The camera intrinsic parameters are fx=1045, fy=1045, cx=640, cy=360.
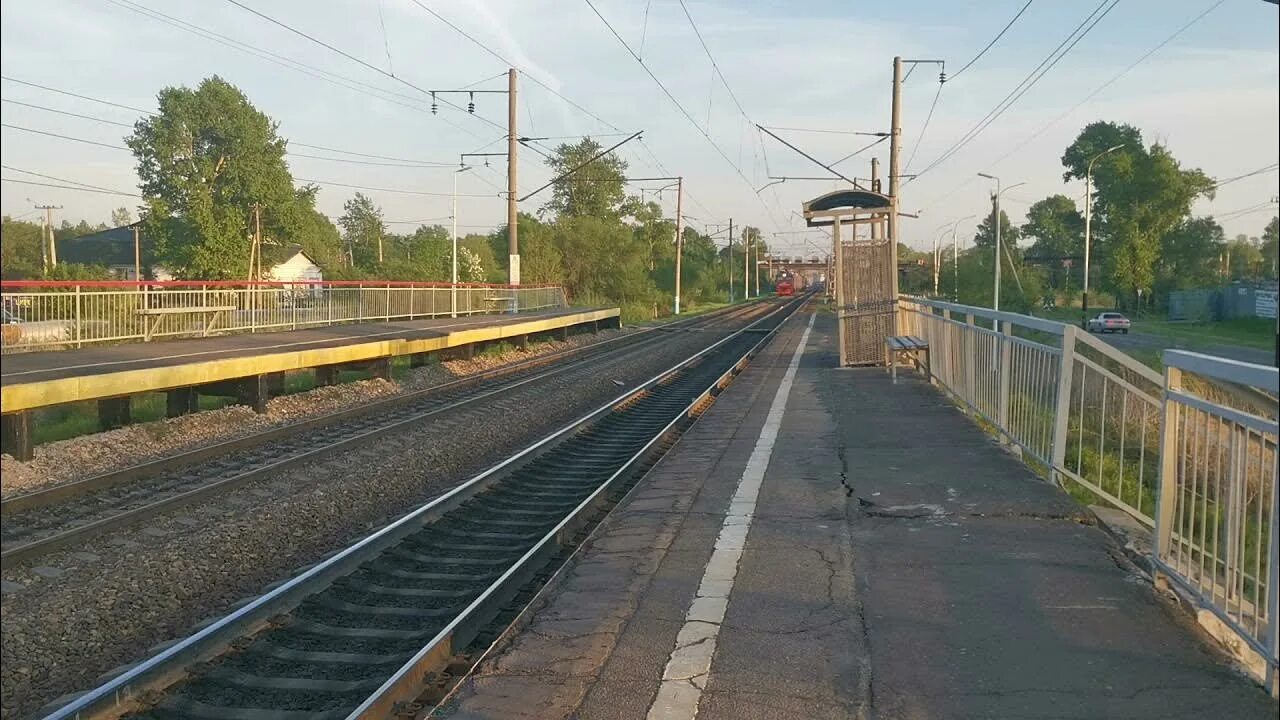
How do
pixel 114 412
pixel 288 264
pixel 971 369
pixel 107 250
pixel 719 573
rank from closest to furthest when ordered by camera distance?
1. pixel 719 573
2. pixel 971 369
3. pixel 114 412
4. pixel 107 250
5. pixel 288 264

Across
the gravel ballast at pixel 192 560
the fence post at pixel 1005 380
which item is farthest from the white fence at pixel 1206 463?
the gravel ballast at pixel 192 560

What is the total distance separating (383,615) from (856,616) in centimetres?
282

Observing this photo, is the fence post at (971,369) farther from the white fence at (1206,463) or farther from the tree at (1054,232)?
the tree at (1054,232)

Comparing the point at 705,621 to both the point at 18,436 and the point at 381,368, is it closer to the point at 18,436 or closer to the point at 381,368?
the point at 18,436

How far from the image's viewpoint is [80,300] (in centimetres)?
1625

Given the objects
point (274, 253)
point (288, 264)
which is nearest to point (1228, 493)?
point (274, 253)

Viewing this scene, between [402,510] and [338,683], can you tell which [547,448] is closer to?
[402,510]

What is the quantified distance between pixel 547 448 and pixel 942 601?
7201 millimetres

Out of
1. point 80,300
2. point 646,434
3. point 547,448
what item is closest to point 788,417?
point 646,434

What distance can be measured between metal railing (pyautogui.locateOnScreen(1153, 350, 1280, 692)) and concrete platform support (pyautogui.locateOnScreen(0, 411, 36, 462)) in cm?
992

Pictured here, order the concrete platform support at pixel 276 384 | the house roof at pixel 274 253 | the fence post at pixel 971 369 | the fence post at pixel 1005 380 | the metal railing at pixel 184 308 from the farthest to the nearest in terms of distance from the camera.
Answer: the house roof at pixel 274 253 → the concrete platform support at pixel 276 384 → the metal railing at pixel 184 308 → the fence post at pixel 971 369 → the fence post at pixel 1005 380

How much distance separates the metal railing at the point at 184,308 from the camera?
15508 mm

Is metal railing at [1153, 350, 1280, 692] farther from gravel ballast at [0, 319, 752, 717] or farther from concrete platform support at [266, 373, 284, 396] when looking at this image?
concrete platform support at [266, 373, 284, 396]

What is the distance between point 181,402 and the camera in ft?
46.0
